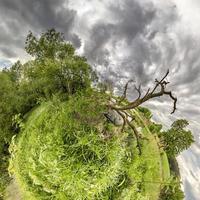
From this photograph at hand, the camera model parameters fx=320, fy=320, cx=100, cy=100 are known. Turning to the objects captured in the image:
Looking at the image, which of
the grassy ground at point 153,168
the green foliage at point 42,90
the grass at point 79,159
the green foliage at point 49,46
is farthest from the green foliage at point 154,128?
the green foliage at point 49,46

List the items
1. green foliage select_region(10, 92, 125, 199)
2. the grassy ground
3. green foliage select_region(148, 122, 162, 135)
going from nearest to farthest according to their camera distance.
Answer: green foliage select_region(10, 92, 125, 199)
the grassy ground
green foliage select_region(148, 122, 162, 135)

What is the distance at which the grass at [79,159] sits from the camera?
254 cm

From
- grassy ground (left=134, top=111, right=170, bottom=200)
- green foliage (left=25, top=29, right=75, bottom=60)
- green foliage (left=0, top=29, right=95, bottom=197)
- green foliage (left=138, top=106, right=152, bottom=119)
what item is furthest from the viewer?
green foliage (left=25, top=29, right=75, bottom=60)

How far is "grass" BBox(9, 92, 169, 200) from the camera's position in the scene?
2.54 meters

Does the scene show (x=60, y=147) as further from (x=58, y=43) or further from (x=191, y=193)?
(x=58, y=43)

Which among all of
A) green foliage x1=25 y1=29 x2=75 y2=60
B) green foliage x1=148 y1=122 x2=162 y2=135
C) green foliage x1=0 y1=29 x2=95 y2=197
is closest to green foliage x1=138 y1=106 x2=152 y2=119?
green foliage x1=148 y1=122 x2=162 y2=135

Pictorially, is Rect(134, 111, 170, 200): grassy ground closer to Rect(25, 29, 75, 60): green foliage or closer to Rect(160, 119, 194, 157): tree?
Rect(160, 119, 194, 157): tree

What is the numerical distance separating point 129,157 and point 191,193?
162 inches

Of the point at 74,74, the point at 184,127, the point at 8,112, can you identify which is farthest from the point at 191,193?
the point at 8,112

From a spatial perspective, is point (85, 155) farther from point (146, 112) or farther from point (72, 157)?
point (146, 112)

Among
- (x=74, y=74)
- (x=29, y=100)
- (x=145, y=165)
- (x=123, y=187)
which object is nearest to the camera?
(x=123, y=187)

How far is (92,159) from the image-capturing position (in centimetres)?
260

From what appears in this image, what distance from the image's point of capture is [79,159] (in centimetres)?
261

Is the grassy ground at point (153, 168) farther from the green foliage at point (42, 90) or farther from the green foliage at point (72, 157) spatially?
the green foliage at point (42, 90)
